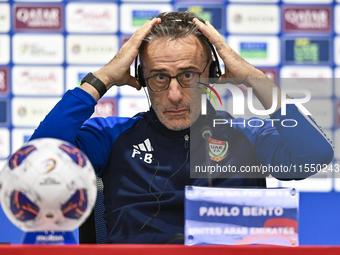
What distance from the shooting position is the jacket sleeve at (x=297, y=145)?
105 cm

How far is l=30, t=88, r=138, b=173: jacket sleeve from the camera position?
105 centimetres

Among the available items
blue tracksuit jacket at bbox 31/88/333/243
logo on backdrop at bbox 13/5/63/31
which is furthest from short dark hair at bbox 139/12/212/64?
logo on backdrop at bbox 13/5/63/31

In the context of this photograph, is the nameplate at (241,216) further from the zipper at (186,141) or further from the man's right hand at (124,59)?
the man's right hand at (124,59)

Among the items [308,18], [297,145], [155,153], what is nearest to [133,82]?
[155,153]

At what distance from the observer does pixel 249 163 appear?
1.19 meters

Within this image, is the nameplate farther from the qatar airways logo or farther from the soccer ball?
the qatar airways logo

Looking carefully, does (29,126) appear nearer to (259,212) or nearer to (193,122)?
(193,122)

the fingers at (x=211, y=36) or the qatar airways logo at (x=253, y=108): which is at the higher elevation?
the fingers at (x=211, y=36)

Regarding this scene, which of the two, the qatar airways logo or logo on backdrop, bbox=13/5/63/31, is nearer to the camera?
the qatar airways logo

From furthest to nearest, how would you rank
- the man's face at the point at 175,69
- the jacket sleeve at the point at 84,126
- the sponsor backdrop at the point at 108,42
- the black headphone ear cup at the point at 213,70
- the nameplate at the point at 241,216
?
the sponsor backdrop at the point at 108,42
the black headphone ear cup at the point at 213,70
the man's face at the point at 175,69
the jacket sleeve at the point at 84,126
the nameplate at the point at 241,216

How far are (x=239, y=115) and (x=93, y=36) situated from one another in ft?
4.62
